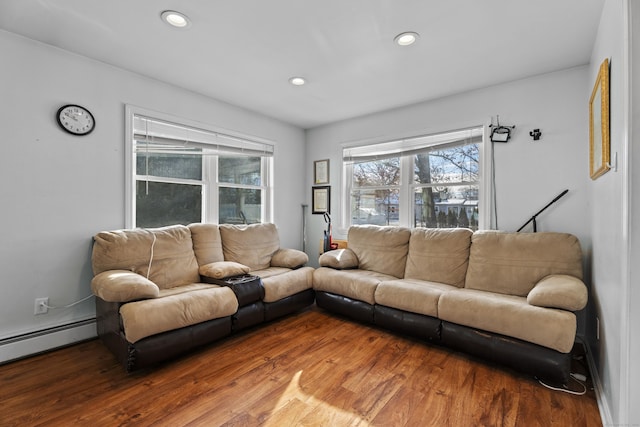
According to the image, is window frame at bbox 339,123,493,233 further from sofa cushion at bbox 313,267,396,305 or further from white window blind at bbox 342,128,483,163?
sofa cushion at bbox 313,267,396,305

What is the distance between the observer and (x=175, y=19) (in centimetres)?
206

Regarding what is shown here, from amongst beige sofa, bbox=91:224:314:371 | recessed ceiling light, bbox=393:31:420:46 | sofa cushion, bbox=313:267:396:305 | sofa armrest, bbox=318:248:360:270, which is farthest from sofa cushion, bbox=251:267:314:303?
recessed ceiling light, bbox=393:31:420:46

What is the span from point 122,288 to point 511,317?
2.75 meters

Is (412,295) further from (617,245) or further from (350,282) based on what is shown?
(617,245)

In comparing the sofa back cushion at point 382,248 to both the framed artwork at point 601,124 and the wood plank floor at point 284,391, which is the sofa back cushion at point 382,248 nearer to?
the wood plank floor at point 284,391

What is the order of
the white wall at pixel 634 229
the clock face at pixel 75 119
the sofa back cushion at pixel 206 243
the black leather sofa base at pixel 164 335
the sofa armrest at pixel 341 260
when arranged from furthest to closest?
1. the sofa armrest at pixel 341 260
2. the sofa back cushion at pixel 206 243
3. the clock face at pixel 75 119
4. the black leather sofa base at pixel 164 335
5. the white wall at pixel 634 229

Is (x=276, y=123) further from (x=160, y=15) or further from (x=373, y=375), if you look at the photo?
(x=373, y=375)

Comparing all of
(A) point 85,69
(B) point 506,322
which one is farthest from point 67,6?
(B) point 506,322

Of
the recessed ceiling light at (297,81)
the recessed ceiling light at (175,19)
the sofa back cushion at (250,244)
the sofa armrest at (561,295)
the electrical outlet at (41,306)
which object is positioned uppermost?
the recessed ceiling light at (297,81)

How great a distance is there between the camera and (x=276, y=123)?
173 inches

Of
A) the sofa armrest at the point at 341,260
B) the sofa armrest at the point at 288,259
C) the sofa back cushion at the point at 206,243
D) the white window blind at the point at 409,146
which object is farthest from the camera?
the sofa armrest at the point at 288,259

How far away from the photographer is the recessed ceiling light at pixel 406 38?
222cm

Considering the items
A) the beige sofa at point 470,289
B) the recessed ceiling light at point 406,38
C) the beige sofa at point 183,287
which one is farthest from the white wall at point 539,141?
the beige sofa at point 183,287

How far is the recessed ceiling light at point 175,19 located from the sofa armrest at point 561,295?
3142mm
